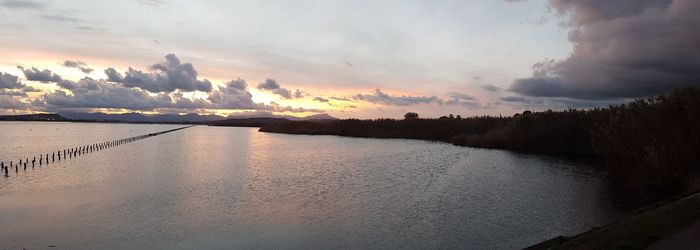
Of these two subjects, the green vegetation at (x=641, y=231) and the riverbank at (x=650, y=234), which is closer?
Result: the riverbank at (x=650, y=234)

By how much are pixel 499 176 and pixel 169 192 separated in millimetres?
21968

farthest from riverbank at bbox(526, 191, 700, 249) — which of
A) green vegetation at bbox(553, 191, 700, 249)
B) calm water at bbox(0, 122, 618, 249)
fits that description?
calm water at bbox(0, 122, 618, 249)

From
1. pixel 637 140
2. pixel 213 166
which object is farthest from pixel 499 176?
pixel 213 166

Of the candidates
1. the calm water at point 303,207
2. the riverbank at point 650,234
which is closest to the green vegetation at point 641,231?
the riverbank at point 650,234

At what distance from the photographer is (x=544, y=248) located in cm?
1342

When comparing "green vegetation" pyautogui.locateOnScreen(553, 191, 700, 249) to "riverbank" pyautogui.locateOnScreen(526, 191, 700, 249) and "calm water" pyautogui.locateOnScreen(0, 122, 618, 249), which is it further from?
"calm water" pyautogui.locateOnScreen(0, 122, 618, 249)

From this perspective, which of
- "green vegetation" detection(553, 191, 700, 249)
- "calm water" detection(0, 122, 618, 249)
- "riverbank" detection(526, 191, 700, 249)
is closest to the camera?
"riverbank" detection(526, 191, 700, 249)

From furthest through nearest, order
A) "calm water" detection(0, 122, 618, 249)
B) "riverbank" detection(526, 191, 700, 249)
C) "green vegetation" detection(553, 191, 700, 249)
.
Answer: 1. "calm water" detection(0, 122, 618, 249)
2. "green vegetation" detection(553, 191, 700, 249)
3. "riverbank" detection(526, 191, 700, 249)

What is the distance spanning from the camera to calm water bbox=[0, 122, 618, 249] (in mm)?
17469

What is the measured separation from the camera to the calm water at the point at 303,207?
1747cm

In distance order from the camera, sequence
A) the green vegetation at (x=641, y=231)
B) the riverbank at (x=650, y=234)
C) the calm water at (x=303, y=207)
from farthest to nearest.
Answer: the calm water at (x=303, y=207) < the green vegetation at (x=641, y=231) < the riverbank at (x=650, y=234)

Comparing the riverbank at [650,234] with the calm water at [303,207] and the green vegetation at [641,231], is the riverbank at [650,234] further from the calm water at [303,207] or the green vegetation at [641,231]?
the calm water at [303,207]

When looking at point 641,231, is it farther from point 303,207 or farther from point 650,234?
point 303,207

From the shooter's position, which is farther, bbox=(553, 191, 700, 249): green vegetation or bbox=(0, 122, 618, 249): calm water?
bbox=(0, 122, 618, 249): calm water
